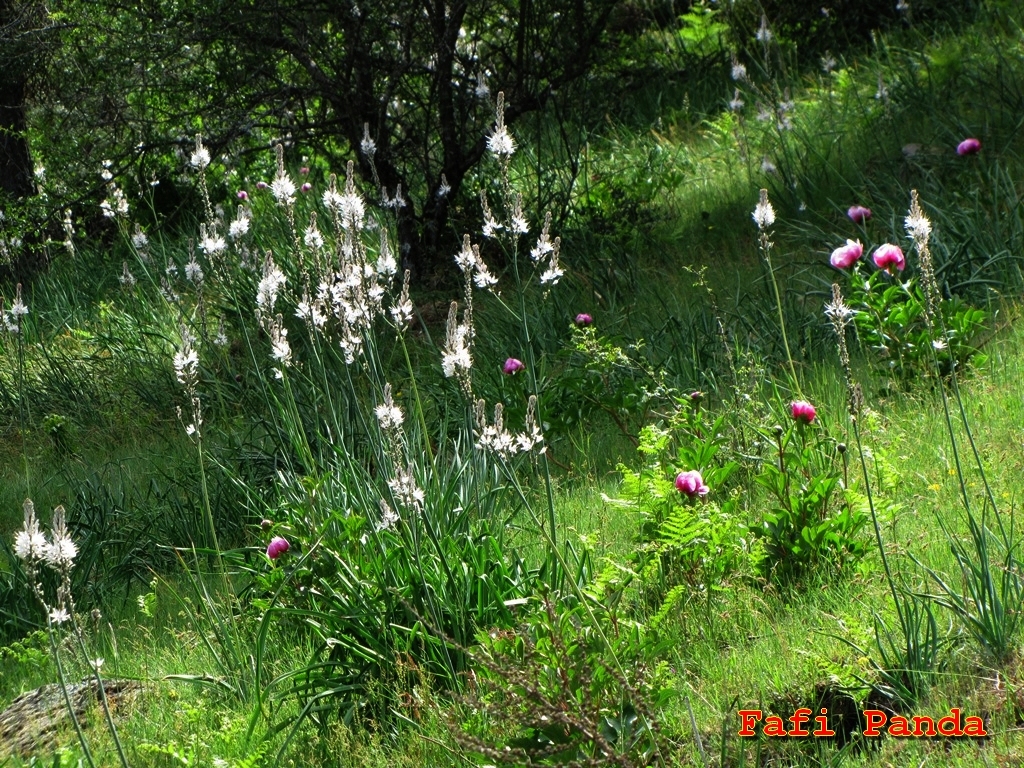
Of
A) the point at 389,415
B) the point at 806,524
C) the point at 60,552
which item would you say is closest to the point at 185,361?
the point at 389,415

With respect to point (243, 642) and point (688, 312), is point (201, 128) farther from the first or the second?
point (243, 642)

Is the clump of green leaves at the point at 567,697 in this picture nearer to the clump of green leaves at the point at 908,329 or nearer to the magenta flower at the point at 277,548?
the magenta flower at the point at 277,548

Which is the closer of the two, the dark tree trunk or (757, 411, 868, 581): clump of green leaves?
(757, 411, 868, 581): clump of green leaves

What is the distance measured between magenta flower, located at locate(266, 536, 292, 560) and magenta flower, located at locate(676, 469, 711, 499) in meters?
1.28

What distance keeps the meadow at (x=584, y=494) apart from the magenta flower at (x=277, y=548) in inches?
3.2

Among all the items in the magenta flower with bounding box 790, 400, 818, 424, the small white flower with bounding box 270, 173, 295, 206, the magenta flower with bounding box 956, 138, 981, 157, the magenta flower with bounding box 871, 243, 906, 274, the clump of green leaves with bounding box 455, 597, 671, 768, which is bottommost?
the clump of green leaves with bounding box 455, 597, 671, 768

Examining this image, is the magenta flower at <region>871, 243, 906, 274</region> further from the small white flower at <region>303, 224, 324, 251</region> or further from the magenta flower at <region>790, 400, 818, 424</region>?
the small white flower at <region>303, 224, 324, 251</region>

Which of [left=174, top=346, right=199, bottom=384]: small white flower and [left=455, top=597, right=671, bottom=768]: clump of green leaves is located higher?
[left=174, top=346, right=199, bottom=384]: small white flower

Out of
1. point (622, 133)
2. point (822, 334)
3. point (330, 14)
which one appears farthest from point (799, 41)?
point (822, 334)

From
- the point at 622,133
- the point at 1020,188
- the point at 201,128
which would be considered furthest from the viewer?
the point at 622,133

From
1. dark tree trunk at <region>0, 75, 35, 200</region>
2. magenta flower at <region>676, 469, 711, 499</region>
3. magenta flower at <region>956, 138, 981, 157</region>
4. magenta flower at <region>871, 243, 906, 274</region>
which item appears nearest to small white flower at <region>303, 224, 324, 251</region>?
magenta flower at <region>676, 469, 711, 499</region>

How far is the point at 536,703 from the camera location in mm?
2562

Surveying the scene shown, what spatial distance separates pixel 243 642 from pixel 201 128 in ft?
16.9

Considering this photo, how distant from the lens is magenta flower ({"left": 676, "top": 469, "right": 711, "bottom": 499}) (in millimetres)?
3561
